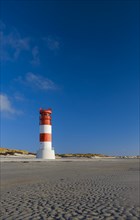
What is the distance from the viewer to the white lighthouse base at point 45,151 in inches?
1387

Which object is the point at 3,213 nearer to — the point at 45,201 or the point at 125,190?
the point at 45,201

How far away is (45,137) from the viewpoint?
3553 cm

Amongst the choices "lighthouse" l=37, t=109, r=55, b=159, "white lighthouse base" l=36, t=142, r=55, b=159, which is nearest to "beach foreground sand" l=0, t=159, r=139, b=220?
"white lighthouse base" l=36, t=142, r=55, b=159

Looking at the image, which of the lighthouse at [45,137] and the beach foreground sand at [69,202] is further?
the lighthouse at [45,137]

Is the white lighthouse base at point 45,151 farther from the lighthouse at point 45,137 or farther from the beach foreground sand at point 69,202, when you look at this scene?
the beach foreground sand at point 69,202

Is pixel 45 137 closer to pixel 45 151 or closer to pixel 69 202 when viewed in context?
pixel 45 151

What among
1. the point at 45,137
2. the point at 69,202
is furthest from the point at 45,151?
the point at 69,202

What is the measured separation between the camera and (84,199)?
8773 millimetres

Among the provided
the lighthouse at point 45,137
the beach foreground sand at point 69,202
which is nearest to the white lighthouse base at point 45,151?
the lighthouse at point 45,137

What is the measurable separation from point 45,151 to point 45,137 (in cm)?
162

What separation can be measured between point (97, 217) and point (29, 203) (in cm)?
242

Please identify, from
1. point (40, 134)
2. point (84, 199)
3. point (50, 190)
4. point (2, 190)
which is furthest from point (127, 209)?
point (40, 134)

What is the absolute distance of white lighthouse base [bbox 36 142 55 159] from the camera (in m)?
35.2

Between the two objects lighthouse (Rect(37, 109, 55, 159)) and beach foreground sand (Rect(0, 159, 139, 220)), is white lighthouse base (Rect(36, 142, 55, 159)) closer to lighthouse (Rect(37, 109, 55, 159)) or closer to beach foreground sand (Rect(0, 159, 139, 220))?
lighthouse (Rect(37, 109, 55, 159))
